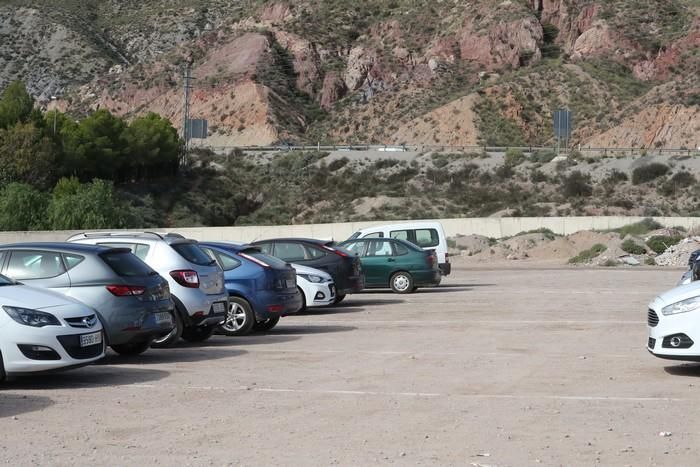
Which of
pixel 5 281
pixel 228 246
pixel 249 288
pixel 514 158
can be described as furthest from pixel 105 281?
pixel 514 158

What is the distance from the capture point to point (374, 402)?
474 inches

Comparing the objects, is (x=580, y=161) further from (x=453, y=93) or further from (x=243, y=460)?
(x=243, y=460)

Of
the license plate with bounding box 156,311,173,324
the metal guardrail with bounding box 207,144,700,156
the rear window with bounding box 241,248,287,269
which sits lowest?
the license plate with bounding box 156,311,173,324

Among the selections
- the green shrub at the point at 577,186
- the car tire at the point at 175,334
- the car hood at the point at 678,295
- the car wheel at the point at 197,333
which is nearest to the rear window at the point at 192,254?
the car tire at the point at 175,334

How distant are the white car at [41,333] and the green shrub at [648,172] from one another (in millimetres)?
72607

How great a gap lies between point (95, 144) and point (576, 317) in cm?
6526

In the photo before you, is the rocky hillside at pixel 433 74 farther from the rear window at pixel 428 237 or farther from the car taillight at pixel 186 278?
the car taillight at pixel 186 278

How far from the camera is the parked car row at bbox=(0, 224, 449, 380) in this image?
12.9 meters

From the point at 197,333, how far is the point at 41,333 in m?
5.78

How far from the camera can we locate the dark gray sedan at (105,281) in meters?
14.8

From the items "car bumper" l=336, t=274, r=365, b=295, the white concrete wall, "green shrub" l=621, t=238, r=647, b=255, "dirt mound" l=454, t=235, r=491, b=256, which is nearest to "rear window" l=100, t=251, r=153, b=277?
"car bumper" l=336, t=274, r=365, b=295

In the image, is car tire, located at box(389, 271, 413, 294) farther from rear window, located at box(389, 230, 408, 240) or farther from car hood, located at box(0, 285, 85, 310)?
car hood, located at box(0, 285, 85, 310)

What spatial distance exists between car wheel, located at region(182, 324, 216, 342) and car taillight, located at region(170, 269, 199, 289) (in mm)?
1254

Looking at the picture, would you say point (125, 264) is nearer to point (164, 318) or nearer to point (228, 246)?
point (164, 318)
